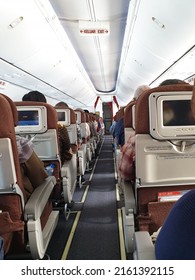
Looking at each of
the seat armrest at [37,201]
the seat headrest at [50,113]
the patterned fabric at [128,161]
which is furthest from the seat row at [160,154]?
the seat headrest at [50,113]

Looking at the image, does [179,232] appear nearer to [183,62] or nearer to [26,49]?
[26,49]

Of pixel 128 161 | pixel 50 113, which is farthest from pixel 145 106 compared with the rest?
pixel 50 113

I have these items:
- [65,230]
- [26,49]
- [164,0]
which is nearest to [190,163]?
[65,230]

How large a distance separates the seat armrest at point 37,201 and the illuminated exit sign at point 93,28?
441cm

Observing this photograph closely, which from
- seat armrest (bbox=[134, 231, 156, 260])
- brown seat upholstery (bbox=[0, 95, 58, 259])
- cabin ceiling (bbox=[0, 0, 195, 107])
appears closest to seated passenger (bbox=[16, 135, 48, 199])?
brown seat upholstery (bbox=[0, 95, 58, 259])

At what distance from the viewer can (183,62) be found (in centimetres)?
606

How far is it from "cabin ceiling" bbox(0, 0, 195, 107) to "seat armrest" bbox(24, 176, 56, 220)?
269 cm

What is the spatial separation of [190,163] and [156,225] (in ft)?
1.78

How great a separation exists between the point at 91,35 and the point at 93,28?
265 millimetres

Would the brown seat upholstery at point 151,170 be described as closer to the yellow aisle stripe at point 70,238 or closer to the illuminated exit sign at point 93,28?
the yellow aisle stripe at point 70,238

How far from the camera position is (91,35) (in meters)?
6.18

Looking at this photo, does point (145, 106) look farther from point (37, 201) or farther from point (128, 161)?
point (37, 201)

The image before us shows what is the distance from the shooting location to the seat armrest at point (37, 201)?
1915 mm
